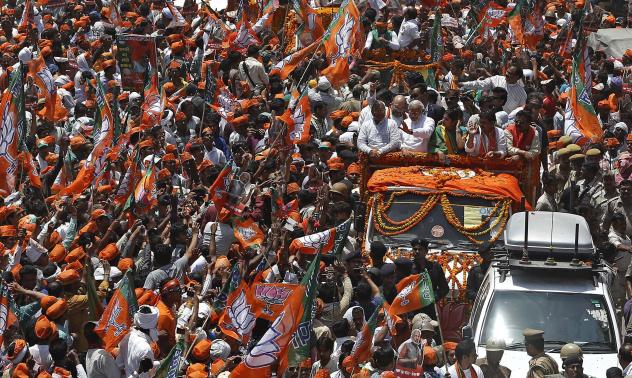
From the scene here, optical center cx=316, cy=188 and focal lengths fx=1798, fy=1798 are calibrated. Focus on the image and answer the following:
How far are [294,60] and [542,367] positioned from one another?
37.5ft

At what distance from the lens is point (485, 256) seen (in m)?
18.4

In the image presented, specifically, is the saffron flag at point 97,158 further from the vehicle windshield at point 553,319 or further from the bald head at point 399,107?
the vehicle windshield at point 553,319

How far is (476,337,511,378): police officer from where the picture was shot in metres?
15.5

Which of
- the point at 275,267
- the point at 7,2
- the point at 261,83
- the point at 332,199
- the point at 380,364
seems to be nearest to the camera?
the point at 380,364

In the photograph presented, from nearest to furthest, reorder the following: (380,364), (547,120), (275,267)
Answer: (380,364), (275,267), (547,120)

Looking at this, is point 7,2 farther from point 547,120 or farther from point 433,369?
point 433,369

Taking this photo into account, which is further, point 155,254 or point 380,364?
point 155,254

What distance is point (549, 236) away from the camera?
56.1ft

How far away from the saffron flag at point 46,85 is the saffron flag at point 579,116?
702 centimetres

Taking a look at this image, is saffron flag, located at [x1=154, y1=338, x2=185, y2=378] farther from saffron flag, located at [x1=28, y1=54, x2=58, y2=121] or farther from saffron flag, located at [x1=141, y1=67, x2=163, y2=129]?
saffron flag, located at [x1=28, y1=54, x2=58, y2=121]

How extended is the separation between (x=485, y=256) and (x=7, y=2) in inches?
617

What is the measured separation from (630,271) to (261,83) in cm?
851

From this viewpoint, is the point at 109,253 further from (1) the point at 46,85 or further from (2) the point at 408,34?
(2) the point at 408,34

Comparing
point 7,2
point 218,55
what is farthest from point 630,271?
point 7,2
